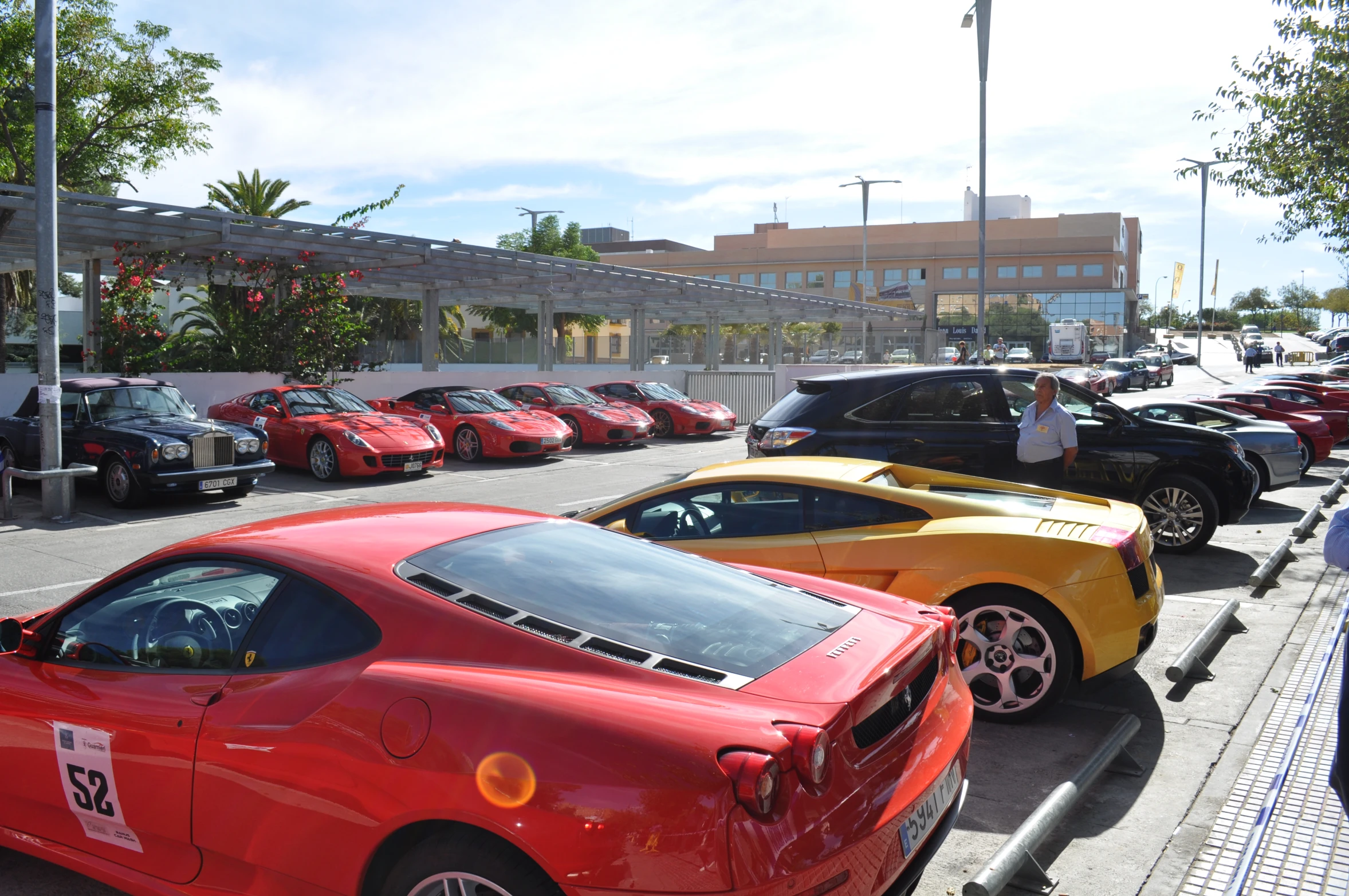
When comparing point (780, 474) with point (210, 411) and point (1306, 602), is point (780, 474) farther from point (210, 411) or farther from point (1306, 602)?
point (210, 411)

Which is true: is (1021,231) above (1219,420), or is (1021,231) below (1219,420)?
A: above

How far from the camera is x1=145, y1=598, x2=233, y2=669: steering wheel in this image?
3098mm

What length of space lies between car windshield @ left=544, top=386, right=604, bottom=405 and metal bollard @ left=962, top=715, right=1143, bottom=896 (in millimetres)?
18179

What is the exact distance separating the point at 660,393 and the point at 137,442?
1390 cm

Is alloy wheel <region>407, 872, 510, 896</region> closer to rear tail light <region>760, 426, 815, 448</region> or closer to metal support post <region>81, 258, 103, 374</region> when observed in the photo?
rear tail light <region>760, 426, 815, 448</region>

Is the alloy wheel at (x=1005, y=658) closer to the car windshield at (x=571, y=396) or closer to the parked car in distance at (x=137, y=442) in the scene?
the parked car in distance at (x=137, y=442)

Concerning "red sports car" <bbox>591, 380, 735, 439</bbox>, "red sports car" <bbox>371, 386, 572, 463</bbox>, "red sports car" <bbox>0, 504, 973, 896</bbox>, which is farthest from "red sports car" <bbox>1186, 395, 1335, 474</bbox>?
"red sports car" <bbox>0, 504, 973, 896</bbox>

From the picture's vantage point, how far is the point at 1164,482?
927cm

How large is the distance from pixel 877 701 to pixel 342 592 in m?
1.53

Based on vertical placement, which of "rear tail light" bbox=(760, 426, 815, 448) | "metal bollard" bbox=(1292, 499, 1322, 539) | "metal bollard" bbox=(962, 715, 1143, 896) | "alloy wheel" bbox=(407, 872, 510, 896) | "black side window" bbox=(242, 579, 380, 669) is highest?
"rear tail light" bbox=(760, 426, 815, 448)

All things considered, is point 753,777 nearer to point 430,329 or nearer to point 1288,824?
point 1288,824

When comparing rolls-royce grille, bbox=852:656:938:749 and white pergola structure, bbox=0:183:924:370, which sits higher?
white pergola structure, bbox=0:183:924:370

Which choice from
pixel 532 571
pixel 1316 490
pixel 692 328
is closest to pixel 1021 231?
pixel 692 328

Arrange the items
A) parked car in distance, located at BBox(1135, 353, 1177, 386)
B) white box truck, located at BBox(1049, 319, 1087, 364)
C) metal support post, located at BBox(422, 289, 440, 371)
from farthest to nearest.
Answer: white box truck, located at BBox(1049, 319, 1087, 364) < parked car in distance, located at BBox(1135, 353, 1177, 386) < metal support post, located at BBox(422, 289, 440, 371)
